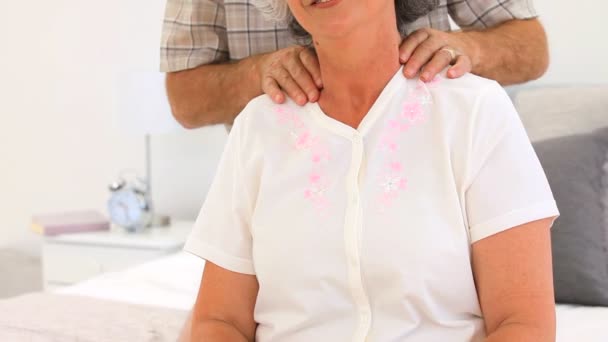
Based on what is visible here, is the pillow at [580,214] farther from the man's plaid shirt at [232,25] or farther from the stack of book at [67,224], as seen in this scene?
the stack of book at [67,224]

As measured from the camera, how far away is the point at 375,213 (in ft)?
3.70

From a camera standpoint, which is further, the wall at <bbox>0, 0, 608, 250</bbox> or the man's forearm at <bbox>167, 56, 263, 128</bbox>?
the wall at <bbox>0, 0, 608, 250</bbox>

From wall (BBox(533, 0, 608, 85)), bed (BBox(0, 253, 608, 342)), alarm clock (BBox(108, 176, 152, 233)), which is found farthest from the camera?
alarm clock (BBox(108, 176, 152, 233))

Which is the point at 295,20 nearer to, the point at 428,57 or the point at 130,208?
the point at 428,57

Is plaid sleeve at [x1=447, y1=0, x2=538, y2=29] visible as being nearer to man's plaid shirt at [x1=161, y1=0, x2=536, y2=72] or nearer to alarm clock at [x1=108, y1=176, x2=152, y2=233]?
man's plaid shirt at [x1=161, y1=0, x2=536, y2=72]

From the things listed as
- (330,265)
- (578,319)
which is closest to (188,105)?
(330,265)

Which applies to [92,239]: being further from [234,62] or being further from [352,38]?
[352,38]

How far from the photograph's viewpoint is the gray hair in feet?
4.37

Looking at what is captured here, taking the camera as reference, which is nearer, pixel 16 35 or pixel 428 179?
pixel 428 179

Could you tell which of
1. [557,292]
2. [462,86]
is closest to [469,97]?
[462,86]

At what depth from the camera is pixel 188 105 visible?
1.73 meters

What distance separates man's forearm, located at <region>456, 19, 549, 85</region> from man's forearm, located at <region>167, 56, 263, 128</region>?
0.43 metres

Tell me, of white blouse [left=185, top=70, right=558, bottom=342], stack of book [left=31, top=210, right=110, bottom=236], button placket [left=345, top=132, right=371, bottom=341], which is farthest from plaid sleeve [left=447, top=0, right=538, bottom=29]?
stack of book [left=31, top=210, right=110, bottom=236]

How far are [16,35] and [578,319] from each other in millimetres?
3074
